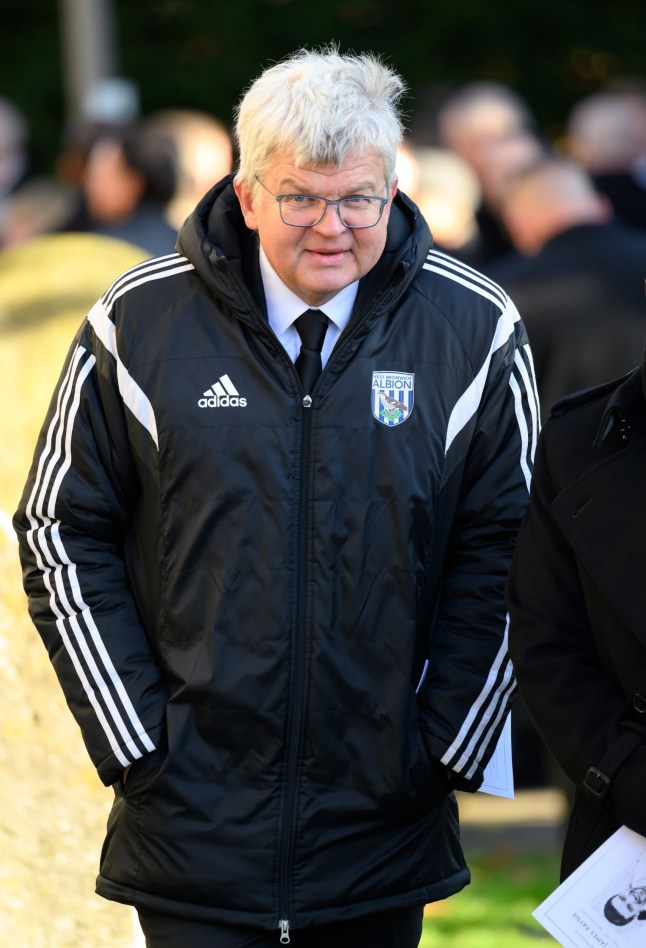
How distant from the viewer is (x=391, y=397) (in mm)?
3574

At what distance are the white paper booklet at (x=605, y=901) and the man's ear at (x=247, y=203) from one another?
4.48ft

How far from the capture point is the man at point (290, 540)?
3506 mm

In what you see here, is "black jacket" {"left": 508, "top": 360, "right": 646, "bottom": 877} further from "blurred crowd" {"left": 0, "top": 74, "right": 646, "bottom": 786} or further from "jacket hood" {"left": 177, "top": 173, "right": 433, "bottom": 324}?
"blurred crowd" {"left": 0, "top": 74, "right": 646, "bottom": 786}

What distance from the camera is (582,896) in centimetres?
319

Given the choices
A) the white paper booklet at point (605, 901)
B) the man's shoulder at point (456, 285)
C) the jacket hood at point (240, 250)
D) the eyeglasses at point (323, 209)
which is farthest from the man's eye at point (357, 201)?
the white paper booklet at point (605, 901)

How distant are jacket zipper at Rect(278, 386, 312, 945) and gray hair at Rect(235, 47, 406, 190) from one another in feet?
1.58

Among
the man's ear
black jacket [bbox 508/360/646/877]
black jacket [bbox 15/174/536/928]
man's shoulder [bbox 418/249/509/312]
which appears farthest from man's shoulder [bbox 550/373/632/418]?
the man's ear

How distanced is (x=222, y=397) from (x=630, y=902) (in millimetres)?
1227

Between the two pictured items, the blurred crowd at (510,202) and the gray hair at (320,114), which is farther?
the blurred crowd at (510,202)

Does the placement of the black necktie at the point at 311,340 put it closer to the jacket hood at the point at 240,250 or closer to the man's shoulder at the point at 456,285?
the jacket hood at the point at 240,250

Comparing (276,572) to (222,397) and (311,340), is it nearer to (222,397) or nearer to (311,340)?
(222,397)

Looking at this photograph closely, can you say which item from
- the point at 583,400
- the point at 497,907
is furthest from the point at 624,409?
the point at 497,907

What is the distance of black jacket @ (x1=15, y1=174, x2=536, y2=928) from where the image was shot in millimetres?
3516

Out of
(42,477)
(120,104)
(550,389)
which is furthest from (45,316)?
(120,104)
